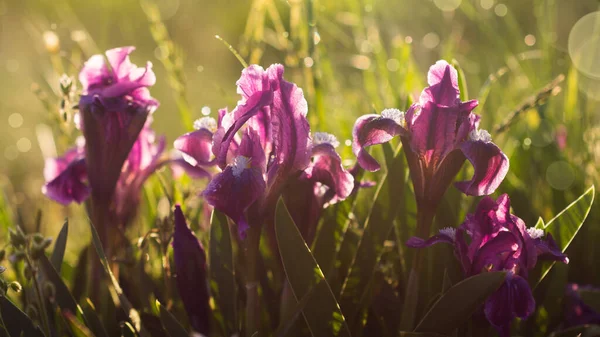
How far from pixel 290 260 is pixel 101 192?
0.51 m

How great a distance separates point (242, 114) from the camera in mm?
1073

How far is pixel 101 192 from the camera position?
1.36m

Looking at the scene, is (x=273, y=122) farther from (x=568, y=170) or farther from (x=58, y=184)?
(x=568, y=170)

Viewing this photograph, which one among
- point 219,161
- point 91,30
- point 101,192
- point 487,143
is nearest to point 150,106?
point 101,192

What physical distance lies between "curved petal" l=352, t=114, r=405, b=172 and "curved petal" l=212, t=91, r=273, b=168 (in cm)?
18

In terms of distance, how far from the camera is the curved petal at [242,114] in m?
1.04

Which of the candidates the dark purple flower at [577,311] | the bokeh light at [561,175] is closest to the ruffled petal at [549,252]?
the dark purple flower at [577,311]

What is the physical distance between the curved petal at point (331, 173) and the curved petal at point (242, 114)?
14cm

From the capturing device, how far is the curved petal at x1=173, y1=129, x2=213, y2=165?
1.21 m

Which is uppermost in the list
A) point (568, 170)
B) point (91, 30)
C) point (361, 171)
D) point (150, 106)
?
point (91, 30)

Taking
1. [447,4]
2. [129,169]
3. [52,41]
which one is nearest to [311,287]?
[129,169]

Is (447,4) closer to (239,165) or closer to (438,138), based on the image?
(438,138)

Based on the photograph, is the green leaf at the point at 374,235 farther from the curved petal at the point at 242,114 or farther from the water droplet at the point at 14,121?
the water droplet at the point at 14,121

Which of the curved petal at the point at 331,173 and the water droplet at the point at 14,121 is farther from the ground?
the water droplet at the point at 14,121
